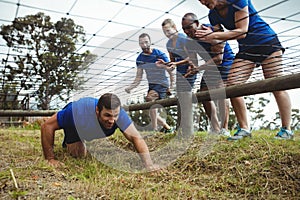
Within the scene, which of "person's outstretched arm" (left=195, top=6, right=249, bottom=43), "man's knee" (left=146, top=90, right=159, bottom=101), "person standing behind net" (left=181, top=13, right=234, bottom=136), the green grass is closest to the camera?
the green grass

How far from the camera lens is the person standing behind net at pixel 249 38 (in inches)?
75.2

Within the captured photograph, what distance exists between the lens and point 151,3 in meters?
2.32

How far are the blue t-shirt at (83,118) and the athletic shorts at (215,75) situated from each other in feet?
2.70

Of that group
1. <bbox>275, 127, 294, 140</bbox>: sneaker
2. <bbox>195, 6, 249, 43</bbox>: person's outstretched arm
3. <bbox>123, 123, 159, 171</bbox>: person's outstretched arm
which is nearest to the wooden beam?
<bbox>195, 6, 249, 43</bbox>: person's outstretched arm

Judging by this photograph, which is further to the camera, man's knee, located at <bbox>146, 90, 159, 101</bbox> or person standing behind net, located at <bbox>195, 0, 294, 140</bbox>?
man's knee, located at <bbox>146, 90, 159, 101</bbox>

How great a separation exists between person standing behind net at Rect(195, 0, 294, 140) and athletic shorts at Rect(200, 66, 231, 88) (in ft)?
0.95

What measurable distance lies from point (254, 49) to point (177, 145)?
901 mm

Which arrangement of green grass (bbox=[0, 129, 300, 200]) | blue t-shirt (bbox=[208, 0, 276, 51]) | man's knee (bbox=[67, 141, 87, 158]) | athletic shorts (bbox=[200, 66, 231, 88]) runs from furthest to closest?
athletic shorts (bbox=[200, 66, 231, 88]) → man's knee (bbox=[67, 141, 87, 158]) → blue t-shirt (bbox=[208, 0, 276, 51]) → green grass (bbox=[0, 129, 300, 200])

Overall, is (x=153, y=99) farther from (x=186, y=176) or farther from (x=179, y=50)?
(x=186, y=176)

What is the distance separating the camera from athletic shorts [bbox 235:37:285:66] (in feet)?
6.58

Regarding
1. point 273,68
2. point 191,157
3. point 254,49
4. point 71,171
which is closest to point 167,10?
point 254,49

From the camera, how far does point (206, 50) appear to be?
2.39 meters

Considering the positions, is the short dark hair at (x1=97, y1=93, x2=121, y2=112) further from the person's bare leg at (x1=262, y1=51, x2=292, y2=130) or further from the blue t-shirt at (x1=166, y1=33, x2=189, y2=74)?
the person's bare leg at (x1=262, y1=51, x2=292, y2=130)

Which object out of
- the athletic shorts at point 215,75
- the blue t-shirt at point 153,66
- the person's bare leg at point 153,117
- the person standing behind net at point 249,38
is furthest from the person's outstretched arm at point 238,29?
the person's bare leg at point 153,117
